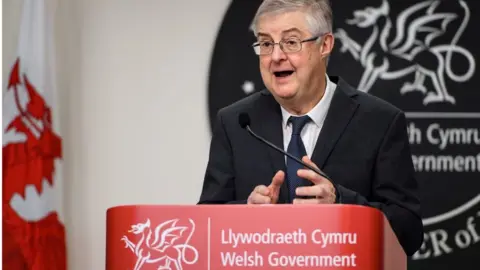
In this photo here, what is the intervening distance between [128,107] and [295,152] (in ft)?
7.49

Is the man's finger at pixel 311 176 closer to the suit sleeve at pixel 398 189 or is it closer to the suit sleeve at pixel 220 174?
the suit sleeve at pixel 398 189

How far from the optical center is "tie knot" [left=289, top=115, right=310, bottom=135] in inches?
133

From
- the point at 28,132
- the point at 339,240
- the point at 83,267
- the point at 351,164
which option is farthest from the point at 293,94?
the point at 83,267

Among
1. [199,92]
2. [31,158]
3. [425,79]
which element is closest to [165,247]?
[31,158]

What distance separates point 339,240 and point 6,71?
9.78 ft

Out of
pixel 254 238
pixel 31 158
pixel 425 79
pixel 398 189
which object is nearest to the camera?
pixel 254 238

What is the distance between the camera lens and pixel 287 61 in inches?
133

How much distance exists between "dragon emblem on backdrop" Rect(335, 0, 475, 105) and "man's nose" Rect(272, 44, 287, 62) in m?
2.14

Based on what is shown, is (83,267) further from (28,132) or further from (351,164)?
(351,164)

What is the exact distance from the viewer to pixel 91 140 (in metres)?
5.46

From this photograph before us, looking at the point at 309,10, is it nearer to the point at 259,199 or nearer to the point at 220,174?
the point at 220,174

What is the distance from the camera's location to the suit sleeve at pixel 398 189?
3199 millimetres

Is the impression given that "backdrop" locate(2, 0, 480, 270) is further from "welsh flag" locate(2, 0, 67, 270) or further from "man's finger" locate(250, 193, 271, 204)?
"man's finger" locate(250, 193, 271, 204)

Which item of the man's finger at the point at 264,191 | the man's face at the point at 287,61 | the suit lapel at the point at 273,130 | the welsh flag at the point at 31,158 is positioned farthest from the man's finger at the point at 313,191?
the welsh flag at the point at 31,158
